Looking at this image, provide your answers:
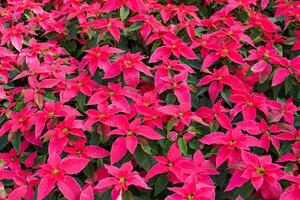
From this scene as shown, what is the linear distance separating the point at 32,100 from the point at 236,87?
715mm

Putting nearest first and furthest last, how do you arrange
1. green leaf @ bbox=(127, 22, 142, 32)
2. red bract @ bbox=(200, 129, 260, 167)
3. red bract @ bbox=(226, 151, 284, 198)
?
red bract @ bbox=(226, 151, 284, 198)
red bract @ bbox=(200, 129, 260, 167)
green leaf @ bbox=(127, 22, 142, 32)

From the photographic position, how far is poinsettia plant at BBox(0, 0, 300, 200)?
1.30 m

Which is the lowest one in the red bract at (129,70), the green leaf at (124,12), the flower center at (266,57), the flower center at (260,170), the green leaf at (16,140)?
the green leaf at (16,140)

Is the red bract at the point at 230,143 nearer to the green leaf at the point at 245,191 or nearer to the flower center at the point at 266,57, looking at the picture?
the green leaf at the point at 245,191

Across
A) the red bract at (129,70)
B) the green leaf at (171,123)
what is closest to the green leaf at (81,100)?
the red bract at (129,70)

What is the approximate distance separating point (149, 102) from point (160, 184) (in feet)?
1.02

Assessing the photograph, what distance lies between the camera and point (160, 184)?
132cm

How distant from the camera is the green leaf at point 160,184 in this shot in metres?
1.31

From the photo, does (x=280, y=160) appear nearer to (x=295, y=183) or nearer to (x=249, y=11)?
(x=295, y=183)

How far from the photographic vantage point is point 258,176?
4.05 ft

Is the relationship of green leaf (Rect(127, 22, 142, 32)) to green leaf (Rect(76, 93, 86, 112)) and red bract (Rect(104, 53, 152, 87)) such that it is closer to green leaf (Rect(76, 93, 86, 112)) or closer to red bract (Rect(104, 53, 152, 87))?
red bract (Rect(104, 53, 152, 87))

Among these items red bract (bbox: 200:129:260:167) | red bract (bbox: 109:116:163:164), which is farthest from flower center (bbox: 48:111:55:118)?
red bract (bbox: 200:129:260:167)

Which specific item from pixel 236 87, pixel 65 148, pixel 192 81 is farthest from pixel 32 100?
pixel 236 87

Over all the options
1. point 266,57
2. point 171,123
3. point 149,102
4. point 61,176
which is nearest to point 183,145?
point 171,123
